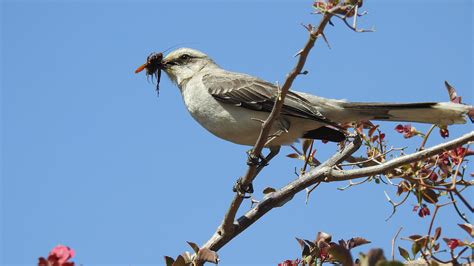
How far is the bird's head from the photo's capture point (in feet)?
23.5

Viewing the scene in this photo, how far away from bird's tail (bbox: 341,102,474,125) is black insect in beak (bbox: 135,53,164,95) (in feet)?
7.65

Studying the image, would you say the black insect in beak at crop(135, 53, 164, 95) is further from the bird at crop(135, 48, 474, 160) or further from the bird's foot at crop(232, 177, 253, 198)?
the bird's foot at crop(232, 177, 253, 198)

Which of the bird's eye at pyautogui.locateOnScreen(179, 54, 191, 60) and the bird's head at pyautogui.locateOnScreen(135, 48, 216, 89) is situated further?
the bird's eye at pyautogui.locateOnScreen(179, 54, 191, 60)

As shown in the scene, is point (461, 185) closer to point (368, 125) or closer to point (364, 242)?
point (364, 242)

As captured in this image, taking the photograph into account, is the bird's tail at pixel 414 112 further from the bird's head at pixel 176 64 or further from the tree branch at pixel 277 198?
the bird's head at pixel 176 64

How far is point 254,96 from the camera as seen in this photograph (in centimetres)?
620

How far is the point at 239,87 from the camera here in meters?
6.36

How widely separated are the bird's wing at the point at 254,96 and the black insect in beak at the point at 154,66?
0.82m

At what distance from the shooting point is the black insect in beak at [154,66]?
7246 millimetres

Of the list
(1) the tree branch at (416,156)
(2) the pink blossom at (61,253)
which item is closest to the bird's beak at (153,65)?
(1) the tree branch at (416,156)

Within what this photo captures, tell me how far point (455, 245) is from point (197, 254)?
1.69 meters

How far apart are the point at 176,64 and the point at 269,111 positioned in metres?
1.67

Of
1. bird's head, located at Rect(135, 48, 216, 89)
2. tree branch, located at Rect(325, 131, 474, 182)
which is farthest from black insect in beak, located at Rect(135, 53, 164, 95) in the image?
tree branch, located at Rect(325, 131, 474, 182)

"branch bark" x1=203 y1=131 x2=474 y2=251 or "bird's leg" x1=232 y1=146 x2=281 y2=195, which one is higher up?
"bird's leg" x1=232 y1=146 x2=281 y2=195
